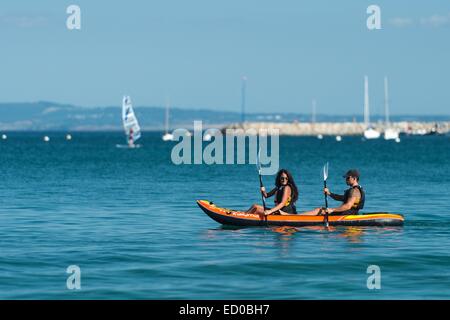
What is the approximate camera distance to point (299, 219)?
28.6 meters

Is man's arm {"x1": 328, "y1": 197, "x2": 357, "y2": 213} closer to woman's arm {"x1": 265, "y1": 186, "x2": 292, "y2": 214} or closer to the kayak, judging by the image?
the kayak

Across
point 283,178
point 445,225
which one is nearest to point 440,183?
point 445,225

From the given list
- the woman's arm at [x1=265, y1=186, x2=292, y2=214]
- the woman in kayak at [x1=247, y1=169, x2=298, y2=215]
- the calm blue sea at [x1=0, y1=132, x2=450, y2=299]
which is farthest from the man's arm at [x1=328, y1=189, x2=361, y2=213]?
the woman's arm at [x1=265, y1=186, x2=292, y2=214]

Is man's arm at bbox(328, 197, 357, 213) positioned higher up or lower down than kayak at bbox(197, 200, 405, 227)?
higher up

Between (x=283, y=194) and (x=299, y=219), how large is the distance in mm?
809

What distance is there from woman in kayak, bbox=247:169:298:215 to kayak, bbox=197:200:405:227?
0.62ft

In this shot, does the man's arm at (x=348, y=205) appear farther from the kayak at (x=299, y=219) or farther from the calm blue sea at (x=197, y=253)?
the calm blue sea at (x=197, y=253)

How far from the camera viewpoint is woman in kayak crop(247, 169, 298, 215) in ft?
92.1

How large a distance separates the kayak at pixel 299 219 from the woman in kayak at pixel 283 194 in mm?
188

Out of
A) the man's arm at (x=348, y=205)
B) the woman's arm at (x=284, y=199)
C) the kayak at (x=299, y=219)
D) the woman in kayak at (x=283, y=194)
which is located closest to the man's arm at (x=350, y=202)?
the man's arm at (x=348, y=205)

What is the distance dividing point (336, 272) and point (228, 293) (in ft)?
10.3

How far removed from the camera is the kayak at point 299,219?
94.0ft

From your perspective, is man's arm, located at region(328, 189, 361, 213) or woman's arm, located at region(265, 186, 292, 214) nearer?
woman's arm, located at region(265, 186, 292, 214)

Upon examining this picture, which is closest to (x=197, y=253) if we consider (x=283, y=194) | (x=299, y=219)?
(x=283, y=194)
